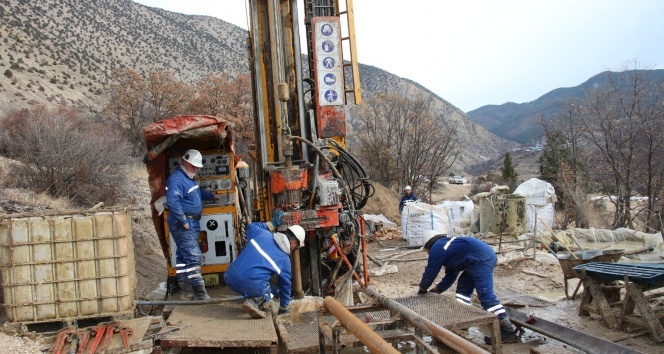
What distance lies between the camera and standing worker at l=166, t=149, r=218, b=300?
20.5 feet

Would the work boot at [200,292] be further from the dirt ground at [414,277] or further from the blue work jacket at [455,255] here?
the blue work jacket at [455,255]

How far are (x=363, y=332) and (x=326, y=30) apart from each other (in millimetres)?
4801

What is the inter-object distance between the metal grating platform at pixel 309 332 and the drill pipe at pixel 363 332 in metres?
0.43

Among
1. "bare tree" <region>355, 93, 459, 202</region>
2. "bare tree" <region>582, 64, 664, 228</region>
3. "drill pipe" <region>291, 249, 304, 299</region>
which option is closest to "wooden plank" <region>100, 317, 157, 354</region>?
"drill pipe" <region>291, 249, 304, 299</region>

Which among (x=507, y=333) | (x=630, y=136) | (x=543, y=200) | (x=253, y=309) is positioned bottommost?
(x=507, y=333)

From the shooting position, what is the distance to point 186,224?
20.5ft

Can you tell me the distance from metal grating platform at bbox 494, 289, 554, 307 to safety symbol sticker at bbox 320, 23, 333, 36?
441cm

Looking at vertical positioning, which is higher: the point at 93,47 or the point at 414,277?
the point at 93,47

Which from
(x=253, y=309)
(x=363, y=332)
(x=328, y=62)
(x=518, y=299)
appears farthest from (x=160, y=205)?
(x=518, y=299)

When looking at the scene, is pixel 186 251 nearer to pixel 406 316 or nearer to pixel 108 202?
pixel 406 316

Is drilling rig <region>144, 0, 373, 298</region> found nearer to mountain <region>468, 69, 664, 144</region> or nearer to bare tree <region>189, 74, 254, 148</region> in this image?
bare tree <region>189, 74, 254, 148</region>

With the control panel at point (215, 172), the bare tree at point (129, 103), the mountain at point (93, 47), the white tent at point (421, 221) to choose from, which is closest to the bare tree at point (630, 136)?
the white tent at point (421, 221)

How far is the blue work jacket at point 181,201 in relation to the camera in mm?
6215

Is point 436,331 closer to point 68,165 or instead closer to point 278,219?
point 278,219
